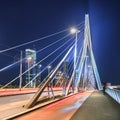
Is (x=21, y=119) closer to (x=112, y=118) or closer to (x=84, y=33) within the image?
(x=112, y=118)

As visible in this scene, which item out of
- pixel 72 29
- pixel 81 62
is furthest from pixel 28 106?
pixel 81 62

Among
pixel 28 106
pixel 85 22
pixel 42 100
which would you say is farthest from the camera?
pixel 85 22

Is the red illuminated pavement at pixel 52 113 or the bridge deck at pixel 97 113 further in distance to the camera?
the bridge deck at pixel 97 113

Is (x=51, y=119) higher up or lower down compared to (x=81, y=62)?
lower down

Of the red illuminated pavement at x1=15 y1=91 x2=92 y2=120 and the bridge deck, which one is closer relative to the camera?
the red illuminated pavement at x1=15 y1=91 x2=92 y2=120

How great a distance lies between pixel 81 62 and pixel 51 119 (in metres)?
30.9

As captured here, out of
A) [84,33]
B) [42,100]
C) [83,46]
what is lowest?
[42,100]

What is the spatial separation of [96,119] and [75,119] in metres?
0.77

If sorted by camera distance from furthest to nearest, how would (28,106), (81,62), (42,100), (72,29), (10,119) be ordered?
(81,62) → (72,29) → (42,100) → (28,106) → (10,119)

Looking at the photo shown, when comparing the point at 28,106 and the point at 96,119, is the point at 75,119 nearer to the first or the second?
the point at 96,119

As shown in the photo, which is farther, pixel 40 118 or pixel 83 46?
pixel 83 46

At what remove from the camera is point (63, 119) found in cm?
976

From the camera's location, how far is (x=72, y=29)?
29656 millimetres

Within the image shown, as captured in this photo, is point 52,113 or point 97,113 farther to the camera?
point 97,113
